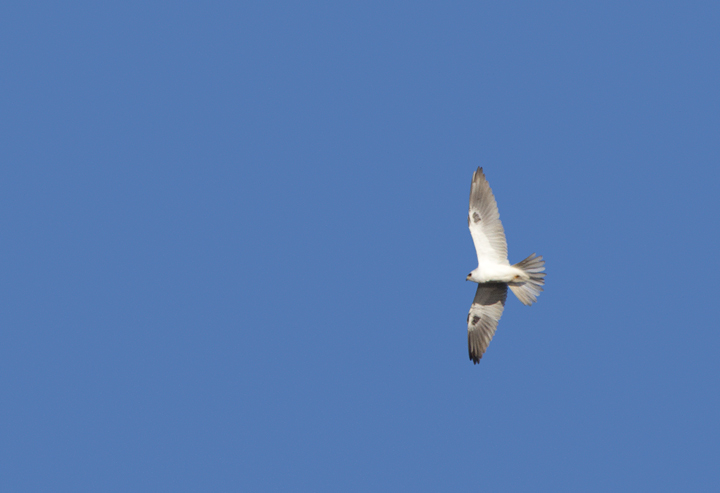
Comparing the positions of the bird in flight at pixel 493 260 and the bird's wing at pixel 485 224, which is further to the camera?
the bird's wing at pixel 485 224

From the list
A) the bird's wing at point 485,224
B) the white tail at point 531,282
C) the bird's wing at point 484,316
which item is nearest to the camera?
the white tail at point 531,282

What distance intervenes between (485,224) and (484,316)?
1930mm

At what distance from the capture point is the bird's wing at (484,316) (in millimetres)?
12617

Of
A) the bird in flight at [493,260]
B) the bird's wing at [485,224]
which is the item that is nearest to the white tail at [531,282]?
the bird in flight at [493,260]

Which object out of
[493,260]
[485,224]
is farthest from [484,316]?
[485,224]

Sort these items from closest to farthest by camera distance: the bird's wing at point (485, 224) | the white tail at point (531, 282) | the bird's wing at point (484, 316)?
the white tail at point (531, 282) < the bird's wing at point (485, 224) < the bird's wing at point (484, 316)

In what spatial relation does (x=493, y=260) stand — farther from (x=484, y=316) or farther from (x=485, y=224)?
(x=484, y=316)

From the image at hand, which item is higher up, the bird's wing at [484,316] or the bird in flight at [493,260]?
the bird in flight at [493,260]

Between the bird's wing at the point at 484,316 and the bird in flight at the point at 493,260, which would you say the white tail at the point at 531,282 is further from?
the bird's wing at the point at 484,316

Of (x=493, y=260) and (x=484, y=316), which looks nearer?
(x=493, y=260)

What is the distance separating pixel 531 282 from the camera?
1190 centimetres

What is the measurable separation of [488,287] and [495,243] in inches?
37.6

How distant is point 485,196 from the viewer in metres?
12.1

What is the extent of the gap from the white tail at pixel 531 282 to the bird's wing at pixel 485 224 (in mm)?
404
